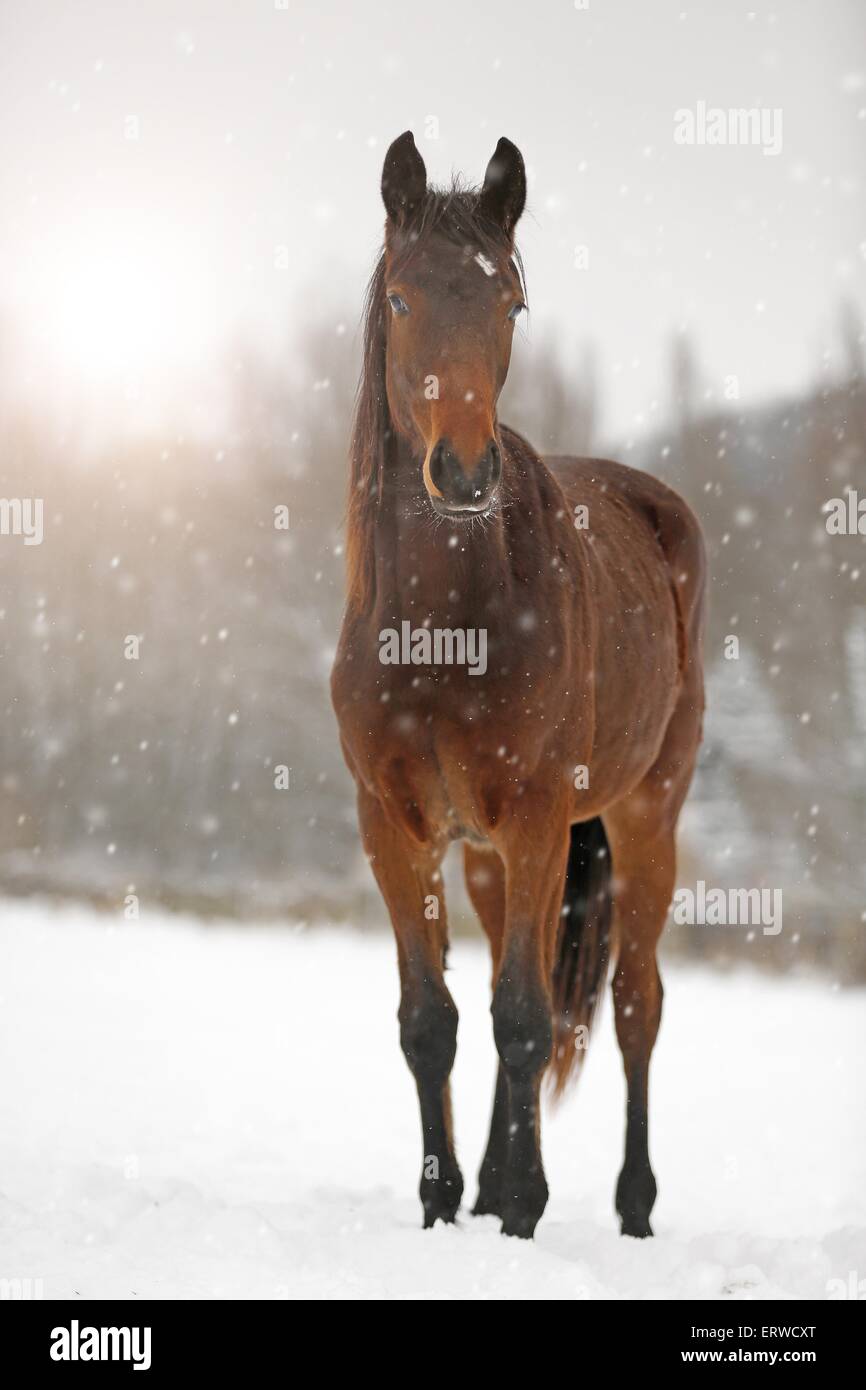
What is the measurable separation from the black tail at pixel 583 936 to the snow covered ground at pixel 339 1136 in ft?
1.61

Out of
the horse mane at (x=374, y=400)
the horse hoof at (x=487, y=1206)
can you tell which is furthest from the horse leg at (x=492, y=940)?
the horse mane at (x=374, y=400)

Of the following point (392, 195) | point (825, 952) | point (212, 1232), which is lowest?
point (825, 952)

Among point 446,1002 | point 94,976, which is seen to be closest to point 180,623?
point 94,976

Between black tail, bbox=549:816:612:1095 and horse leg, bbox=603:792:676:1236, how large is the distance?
7 centimetres

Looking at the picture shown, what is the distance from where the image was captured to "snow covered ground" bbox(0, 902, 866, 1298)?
3.67 m

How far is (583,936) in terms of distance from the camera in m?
5.46

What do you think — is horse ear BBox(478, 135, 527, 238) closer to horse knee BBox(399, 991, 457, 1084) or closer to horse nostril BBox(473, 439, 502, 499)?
horse nostril BBox(473, 439, 502, 499)

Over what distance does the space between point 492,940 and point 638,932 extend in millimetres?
693

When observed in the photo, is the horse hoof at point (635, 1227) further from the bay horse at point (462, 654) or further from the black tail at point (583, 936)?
the black tail at point (583, 936)

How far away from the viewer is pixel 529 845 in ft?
13.0

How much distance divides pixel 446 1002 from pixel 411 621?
4.44 feet

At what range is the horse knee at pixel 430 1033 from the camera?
4.27m

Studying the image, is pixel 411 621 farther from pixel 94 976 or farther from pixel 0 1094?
pixel 94 976

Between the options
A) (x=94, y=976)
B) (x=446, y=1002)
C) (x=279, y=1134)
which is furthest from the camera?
(x=94, y=976)
